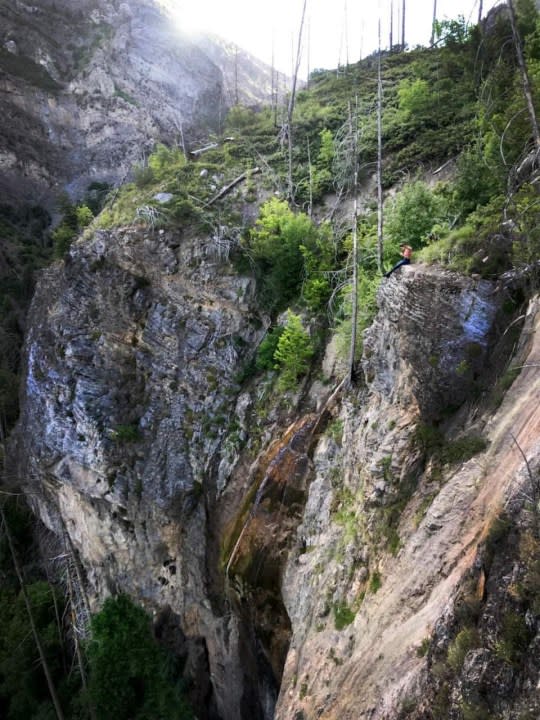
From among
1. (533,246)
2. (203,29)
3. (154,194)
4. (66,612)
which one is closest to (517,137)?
(533,246)

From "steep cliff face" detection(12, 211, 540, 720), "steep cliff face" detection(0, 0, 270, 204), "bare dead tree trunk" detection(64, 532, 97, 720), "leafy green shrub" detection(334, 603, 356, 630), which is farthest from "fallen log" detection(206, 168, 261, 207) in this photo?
"steep cliff face" detection(0, 0, 270, 204)

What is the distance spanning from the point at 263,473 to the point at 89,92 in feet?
165

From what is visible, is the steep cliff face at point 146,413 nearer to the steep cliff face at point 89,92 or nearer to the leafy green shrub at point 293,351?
the leafy green shrub at point 293,351

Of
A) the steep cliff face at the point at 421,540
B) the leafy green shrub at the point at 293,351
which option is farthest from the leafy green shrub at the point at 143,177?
the steep cliff face at the point at 421,540

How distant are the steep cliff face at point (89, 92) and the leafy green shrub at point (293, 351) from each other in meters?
34.6

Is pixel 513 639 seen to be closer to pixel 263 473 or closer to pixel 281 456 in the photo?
pixel 281 456

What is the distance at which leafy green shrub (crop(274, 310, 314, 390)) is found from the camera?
51.3 ft

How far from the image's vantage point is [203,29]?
65.1 m

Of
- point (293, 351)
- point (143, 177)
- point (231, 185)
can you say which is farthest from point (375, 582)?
point (143, 177)

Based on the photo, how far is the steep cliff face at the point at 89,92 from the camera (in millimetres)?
44062

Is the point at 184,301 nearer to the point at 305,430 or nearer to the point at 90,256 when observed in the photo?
the point at 90,256

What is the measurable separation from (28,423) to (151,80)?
43.9 metres

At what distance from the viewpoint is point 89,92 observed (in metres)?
46.8

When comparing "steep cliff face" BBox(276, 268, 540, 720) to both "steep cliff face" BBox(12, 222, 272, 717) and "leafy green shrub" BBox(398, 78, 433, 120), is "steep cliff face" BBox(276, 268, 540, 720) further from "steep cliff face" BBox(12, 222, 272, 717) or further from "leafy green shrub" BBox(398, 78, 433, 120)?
"leafy green shrub" BBox(398, 78, 433, 120)
